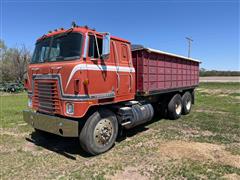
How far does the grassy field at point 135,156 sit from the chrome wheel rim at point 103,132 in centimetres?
33

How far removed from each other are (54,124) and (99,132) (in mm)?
1049

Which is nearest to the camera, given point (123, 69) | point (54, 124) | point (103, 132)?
point (54, 124)

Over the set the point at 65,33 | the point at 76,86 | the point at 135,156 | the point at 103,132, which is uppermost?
the point at 65,33

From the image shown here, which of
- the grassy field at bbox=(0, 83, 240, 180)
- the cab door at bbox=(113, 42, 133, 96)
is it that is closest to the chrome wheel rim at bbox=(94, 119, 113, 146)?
the grassy field at bbox=(0, 83, 240, 180)

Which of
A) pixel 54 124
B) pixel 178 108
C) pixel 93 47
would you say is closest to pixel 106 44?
pixel 93 47

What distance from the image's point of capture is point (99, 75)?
194 inches

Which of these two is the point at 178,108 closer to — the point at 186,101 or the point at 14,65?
the point at 186,101

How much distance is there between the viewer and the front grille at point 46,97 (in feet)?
15.8

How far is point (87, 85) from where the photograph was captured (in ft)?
15.2

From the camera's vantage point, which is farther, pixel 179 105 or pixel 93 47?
pixel 179 105

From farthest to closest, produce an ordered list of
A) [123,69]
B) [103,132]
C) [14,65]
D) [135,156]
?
[14,65]
[123,69]
[103,132]
[135,156]

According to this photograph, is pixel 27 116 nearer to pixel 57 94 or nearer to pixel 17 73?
pixel 57 94

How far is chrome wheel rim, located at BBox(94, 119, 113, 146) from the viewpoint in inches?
196

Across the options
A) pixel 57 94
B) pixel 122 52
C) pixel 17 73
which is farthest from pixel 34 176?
pixel 17 73
